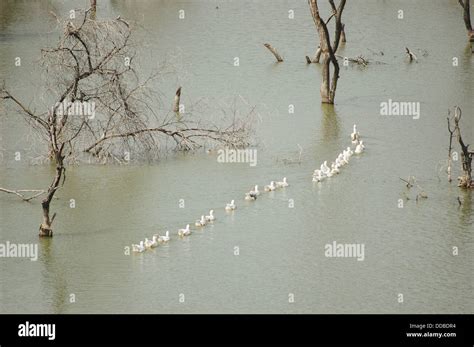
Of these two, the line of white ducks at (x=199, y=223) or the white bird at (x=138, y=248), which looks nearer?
the white bird at (x=138, y=248)

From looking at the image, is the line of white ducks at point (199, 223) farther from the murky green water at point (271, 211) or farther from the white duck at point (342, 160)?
the white duck at point (342, 160)

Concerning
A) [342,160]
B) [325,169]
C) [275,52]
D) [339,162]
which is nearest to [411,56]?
[275,52]

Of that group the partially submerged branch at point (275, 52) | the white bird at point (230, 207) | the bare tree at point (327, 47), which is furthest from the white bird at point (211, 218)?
the partially submerged branch at point (275, 52)

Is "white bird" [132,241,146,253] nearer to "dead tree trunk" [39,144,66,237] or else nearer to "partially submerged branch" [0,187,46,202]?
"dead tree trunk" [39,144,66,237]

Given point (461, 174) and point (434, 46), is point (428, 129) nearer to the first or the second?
point (461, 174)

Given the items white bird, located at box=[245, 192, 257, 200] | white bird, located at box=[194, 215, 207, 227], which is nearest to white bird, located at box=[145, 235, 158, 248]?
white bird, located at box=[194, 215, 207, 227]

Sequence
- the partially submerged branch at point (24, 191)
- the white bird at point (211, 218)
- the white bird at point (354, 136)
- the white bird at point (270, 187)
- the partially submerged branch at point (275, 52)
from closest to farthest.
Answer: the white bird at point (211, 218) < the partially submerged branch at point (24, 191) < the white bird at point (270, 187) < the white bird at point (354, 136) < the partially submerged branch at point (275, 52)
